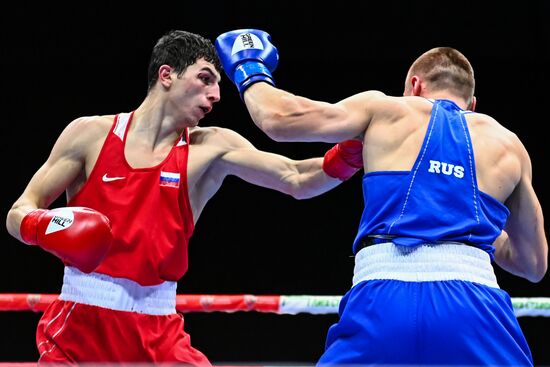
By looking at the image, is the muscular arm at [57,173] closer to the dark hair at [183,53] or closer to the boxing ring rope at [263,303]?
the dark hair at [183,53]

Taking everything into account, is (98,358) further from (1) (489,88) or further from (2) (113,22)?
(1) (489,88)

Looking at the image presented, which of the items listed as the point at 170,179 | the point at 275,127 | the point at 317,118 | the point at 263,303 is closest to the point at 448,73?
the point at 317,118

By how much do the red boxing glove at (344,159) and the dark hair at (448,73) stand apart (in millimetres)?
421

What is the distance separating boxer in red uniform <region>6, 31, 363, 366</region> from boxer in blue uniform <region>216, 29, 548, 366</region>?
55 cm

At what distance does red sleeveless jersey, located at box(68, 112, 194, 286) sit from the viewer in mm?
2557

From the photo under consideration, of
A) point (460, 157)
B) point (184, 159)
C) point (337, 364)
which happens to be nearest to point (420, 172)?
point (460, 157)

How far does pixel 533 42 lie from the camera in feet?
21.9

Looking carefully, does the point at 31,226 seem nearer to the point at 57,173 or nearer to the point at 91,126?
the point at 57,173

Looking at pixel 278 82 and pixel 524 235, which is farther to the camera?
pixel 278 82

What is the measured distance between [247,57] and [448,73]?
623mm

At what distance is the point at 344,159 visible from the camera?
2.69 metres

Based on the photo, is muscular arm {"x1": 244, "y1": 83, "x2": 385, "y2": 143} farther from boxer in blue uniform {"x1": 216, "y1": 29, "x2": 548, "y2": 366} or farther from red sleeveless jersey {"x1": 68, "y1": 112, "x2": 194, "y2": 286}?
red sleeveless jersey {"x1": 68, "y1": 112, "x2": 194, "y2": 286}

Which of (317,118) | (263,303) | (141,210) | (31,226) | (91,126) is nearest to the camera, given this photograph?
(317,118)

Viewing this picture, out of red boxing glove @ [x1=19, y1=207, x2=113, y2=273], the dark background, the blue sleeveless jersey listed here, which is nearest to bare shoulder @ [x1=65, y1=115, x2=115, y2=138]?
red boxing glove @ [x1=19, y1=207, x2=113, y2=273]
